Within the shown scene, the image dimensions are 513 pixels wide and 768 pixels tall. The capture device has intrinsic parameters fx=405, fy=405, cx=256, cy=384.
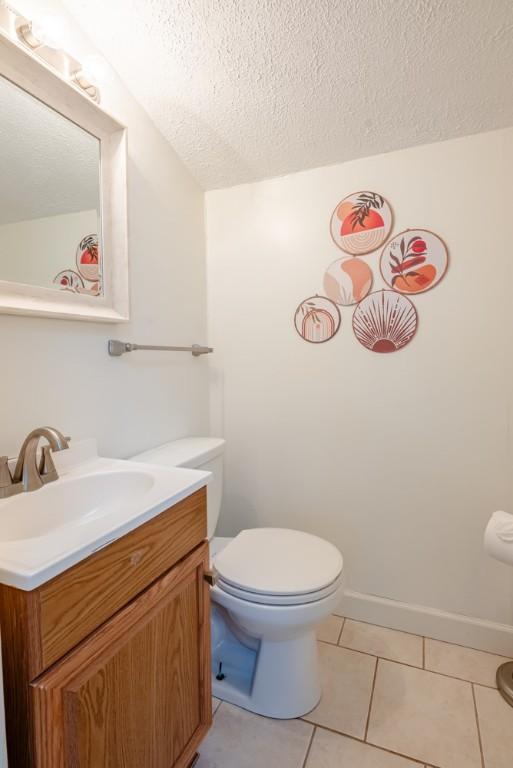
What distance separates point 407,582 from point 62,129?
2.04 meters

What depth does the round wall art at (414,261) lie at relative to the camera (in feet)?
5.10

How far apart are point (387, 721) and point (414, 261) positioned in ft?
5.19

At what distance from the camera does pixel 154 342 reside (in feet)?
5.16

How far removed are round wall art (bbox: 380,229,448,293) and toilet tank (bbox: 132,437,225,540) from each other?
0.96 metres

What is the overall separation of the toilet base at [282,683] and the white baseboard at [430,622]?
464mm

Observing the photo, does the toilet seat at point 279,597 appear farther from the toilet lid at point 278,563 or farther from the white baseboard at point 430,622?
the white baseboard at point 430,622

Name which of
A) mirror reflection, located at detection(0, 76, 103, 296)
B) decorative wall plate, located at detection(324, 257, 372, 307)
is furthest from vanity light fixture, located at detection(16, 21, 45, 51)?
decorative wall plate, located at detection(324, 257, 372, 307)

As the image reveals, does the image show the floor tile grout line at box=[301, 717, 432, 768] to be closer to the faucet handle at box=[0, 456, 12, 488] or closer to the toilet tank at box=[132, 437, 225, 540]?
the toilet tank at box=[132, 437, 225, 540]

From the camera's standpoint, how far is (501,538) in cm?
129

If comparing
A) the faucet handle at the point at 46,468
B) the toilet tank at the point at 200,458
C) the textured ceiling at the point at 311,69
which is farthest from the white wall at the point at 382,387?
the faucet handle at the point at 46,468

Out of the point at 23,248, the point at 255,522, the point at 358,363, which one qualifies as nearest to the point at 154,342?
the point at 23,248

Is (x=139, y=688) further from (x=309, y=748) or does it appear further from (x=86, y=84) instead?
(x=86, y=84)

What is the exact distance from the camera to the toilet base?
1289mm

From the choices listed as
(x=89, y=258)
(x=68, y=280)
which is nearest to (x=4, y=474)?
(x=68, y=280)
